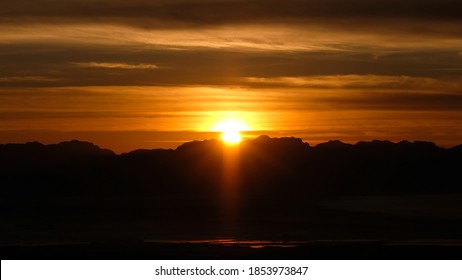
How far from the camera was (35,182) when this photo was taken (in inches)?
5782

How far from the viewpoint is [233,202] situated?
108625 millimetres

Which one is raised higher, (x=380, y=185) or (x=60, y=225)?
(x=380, y=185)

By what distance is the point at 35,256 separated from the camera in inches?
1909

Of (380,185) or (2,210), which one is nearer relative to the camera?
(2,210)

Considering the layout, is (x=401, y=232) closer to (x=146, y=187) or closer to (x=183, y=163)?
(x=146, y=187)

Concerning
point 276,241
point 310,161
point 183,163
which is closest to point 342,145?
point 310,161

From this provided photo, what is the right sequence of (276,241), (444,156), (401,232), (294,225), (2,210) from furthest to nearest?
(444,156) < (2,210) < (294,225) < (401,232) < (276,241)

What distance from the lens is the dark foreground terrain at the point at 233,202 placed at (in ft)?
171

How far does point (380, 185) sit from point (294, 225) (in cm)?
8899

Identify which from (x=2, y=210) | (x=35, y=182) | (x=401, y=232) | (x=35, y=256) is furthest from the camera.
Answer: (x=35, y=182)

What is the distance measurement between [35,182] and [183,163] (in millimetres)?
32732

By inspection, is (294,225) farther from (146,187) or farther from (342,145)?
(342,145)

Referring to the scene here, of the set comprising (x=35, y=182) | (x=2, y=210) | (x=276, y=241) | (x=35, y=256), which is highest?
(x=35, y=182)

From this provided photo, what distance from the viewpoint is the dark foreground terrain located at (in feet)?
171
